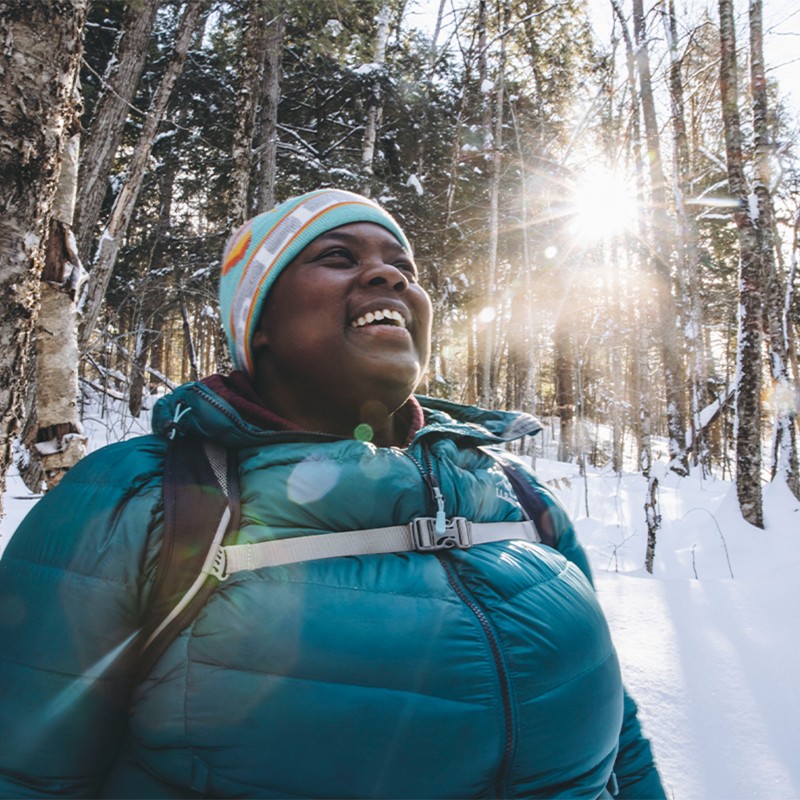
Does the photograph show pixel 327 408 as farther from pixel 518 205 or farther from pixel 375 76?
pixel 518 205

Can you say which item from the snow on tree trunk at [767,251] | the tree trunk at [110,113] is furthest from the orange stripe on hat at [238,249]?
the snow on tree trunk at [767,251]

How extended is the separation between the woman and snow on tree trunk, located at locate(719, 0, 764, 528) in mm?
6082

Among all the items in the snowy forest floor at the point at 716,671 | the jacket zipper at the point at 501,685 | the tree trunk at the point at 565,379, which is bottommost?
the snowy forest floor at the point at 716,671

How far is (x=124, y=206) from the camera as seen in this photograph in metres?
5.13

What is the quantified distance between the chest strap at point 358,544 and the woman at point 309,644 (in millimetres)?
17

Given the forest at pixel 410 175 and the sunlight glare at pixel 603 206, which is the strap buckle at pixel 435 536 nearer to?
the forest at pixel 410 175

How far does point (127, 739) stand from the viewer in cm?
101

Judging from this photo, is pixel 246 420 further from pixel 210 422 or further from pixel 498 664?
pixel 498 664

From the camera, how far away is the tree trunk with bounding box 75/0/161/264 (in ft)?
21.3

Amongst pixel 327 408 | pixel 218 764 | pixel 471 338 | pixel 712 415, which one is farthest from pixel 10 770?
pixel 471 338

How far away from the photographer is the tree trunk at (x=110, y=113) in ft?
21.3

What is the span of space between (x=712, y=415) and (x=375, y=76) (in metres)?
9.40

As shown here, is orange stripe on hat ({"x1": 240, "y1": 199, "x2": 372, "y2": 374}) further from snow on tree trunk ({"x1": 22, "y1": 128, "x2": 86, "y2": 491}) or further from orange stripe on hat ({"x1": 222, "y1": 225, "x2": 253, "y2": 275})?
snow on tree trunk ({"x1": 22, "y1": 128, "x2": 86, "y2": 491})

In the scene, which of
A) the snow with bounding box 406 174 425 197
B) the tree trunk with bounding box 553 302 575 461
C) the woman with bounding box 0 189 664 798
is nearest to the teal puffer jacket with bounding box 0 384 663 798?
the woman with bounding box 0 189 664 798
